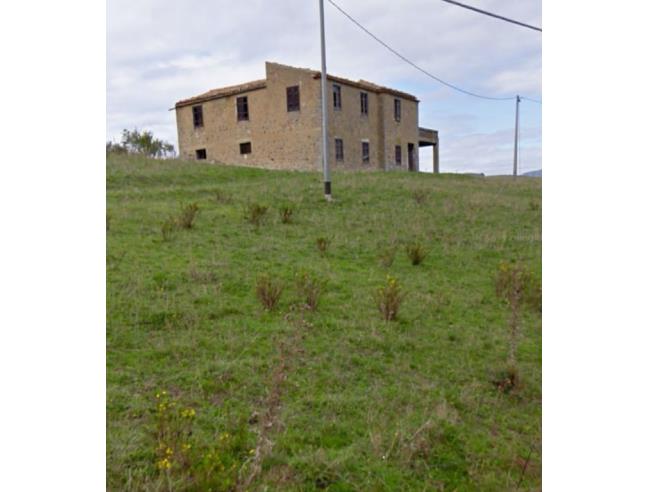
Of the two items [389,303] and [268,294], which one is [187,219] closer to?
[268,294]

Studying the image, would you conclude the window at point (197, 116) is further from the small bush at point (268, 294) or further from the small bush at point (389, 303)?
the small bush at point (389, 303)

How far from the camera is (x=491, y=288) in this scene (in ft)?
21.3

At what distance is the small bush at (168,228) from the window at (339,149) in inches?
642

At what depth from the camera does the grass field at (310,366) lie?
2.76m

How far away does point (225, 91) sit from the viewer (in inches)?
1001

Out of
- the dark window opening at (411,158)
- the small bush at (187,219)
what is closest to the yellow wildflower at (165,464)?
the small bush at (187,219)

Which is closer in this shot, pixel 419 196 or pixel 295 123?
pixel 419 196

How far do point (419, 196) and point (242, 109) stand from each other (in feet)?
49.6

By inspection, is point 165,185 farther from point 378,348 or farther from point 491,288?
point 378,348

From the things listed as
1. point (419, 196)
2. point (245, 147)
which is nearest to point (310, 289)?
point (419, 196)

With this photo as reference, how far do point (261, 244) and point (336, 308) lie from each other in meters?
2.63

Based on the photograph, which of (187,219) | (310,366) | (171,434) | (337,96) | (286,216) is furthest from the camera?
(337,96)

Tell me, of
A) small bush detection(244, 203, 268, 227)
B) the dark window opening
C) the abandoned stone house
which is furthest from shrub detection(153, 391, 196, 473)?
the dark window opening
